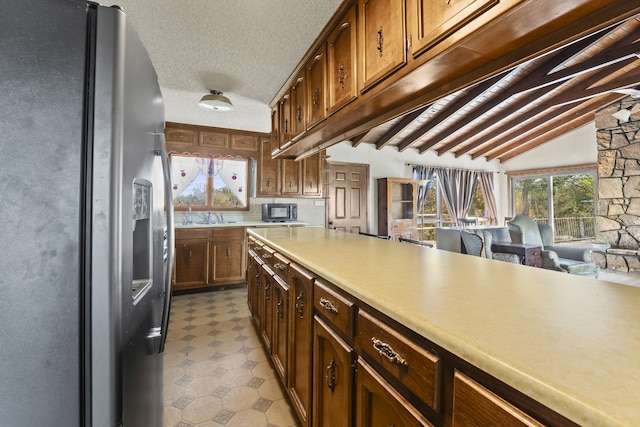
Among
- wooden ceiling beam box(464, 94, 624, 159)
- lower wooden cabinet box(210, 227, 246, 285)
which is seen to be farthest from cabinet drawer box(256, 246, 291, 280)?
wooden ceiling beam box(464, 94, 624, 159)

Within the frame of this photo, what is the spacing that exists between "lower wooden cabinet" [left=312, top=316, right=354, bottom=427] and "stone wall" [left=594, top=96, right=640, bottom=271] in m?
6.04

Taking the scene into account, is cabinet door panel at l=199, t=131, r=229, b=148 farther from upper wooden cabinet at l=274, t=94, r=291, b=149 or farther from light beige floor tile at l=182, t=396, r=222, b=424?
light beige floor tile at l=182, t=396, r=222, b=424

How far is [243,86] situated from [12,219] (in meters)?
2.58

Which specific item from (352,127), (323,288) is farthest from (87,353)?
(352,127)

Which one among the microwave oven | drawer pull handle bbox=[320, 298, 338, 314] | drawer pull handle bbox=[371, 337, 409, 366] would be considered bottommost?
drawer pull handle bbox=[371, 337, 409, 366]

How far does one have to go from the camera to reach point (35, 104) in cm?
64

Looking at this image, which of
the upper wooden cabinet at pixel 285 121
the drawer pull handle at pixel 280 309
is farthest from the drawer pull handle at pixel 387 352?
the upper wooden cabinet at pixel 285 121

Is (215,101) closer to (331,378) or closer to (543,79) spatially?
(331,378)

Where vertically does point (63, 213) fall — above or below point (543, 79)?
below

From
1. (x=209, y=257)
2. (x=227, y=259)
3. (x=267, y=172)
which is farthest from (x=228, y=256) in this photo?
(x=267, y=172)

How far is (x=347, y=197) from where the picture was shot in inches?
225

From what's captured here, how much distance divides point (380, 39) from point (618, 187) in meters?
6.39

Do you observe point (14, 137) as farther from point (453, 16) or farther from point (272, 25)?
point (272, 25)

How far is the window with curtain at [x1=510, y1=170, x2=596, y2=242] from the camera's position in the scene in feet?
19.6
